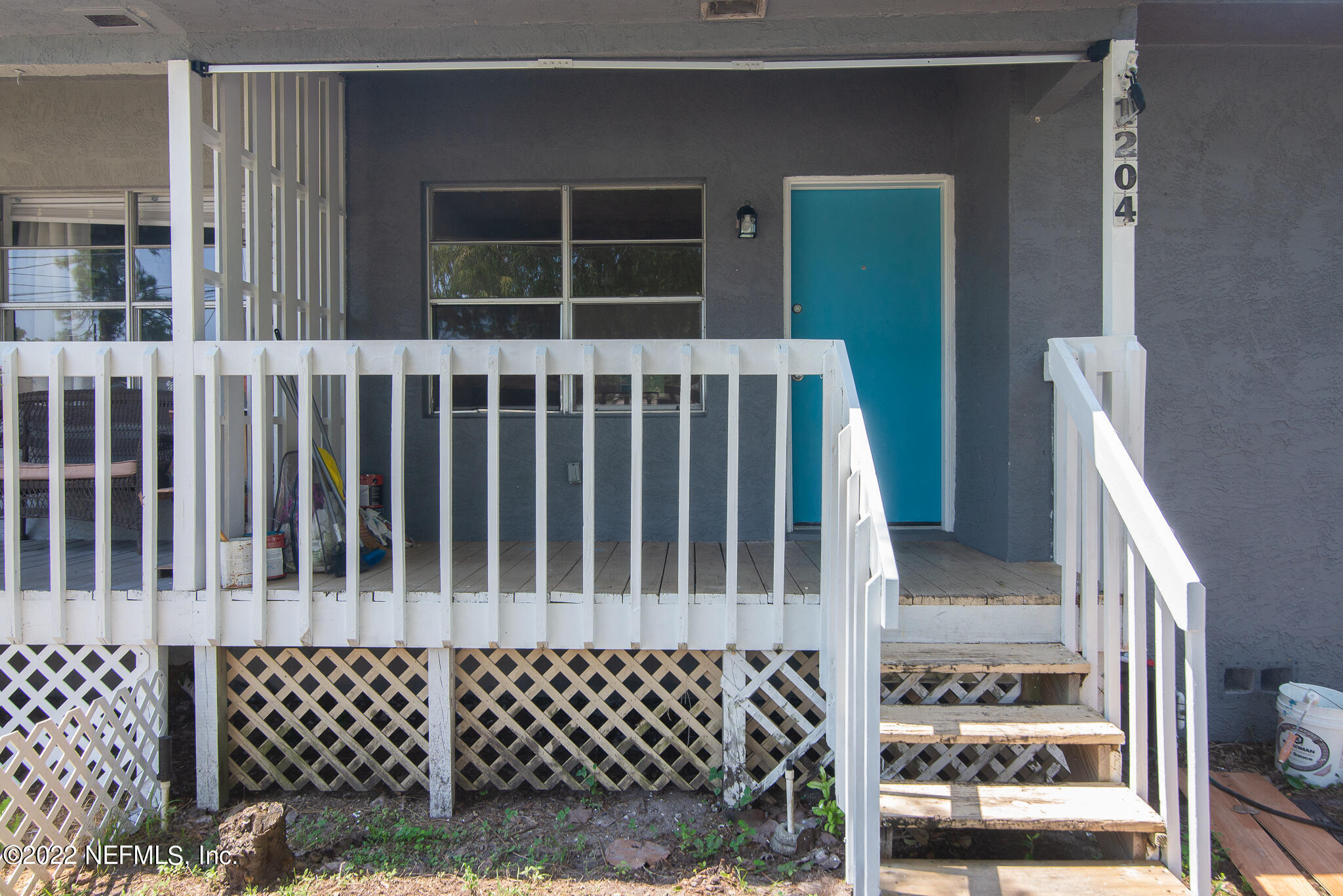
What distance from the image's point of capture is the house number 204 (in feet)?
10.1

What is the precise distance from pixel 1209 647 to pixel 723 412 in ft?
8.51

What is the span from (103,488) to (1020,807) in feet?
11.2

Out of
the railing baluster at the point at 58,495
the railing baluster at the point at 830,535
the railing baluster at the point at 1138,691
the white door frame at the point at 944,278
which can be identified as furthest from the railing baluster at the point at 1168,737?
the railing baluster at the point at 58,495

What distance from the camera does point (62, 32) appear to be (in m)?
3.11

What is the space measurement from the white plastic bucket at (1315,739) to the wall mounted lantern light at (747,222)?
3.33 metres

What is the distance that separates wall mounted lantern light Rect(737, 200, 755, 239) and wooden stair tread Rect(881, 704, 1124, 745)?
2.64m

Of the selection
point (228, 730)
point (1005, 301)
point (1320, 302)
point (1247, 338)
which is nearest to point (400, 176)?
point (228, 730)

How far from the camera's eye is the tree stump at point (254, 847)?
96.4 inches

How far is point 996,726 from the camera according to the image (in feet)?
8.42

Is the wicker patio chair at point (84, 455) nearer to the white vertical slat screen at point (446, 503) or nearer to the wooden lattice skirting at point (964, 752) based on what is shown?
the white vertical slat screen at point (446, 503)

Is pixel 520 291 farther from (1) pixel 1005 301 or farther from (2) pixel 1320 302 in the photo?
(2) pixel 1320 302

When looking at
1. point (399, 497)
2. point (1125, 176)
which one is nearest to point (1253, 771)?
point (1125, 176)

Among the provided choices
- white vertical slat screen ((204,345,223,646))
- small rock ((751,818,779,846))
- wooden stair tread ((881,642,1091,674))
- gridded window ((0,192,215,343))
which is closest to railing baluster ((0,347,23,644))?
white vertical slat screen ((204,345,223,646))

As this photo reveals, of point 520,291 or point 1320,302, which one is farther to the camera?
point 520,291
